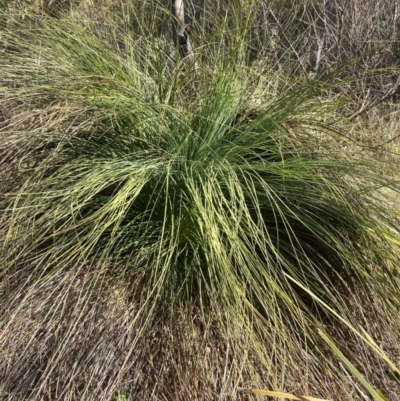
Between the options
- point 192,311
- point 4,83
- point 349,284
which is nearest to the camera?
point 192,311

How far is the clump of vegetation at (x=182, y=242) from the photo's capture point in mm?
1983

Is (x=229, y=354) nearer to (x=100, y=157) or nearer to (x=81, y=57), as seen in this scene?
(x=100, y=157)

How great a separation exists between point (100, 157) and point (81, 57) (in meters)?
0.59

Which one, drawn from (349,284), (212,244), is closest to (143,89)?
(212,244)

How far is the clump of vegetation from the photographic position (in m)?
1.98

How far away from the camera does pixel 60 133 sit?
7.93 ft

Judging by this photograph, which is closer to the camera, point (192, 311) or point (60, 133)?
point (192, 311)

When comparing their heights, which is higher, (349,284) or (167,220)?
(167,220)

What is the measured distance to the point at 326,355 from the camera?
206cm

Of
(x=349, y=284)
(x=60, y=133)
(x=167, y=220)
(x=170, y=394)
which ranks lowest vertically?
(x=170, y=394)

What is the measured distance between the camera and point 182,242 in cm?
227

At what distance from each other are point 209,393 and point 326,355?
0.42 m

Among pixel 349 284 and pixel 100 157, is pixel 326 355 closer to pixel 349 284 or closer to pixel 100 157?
pixel 349 284

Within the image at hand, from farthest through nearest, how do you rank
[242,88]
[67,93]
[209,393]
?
1. [242,88]
2. [67,93]
3. [209,393]
